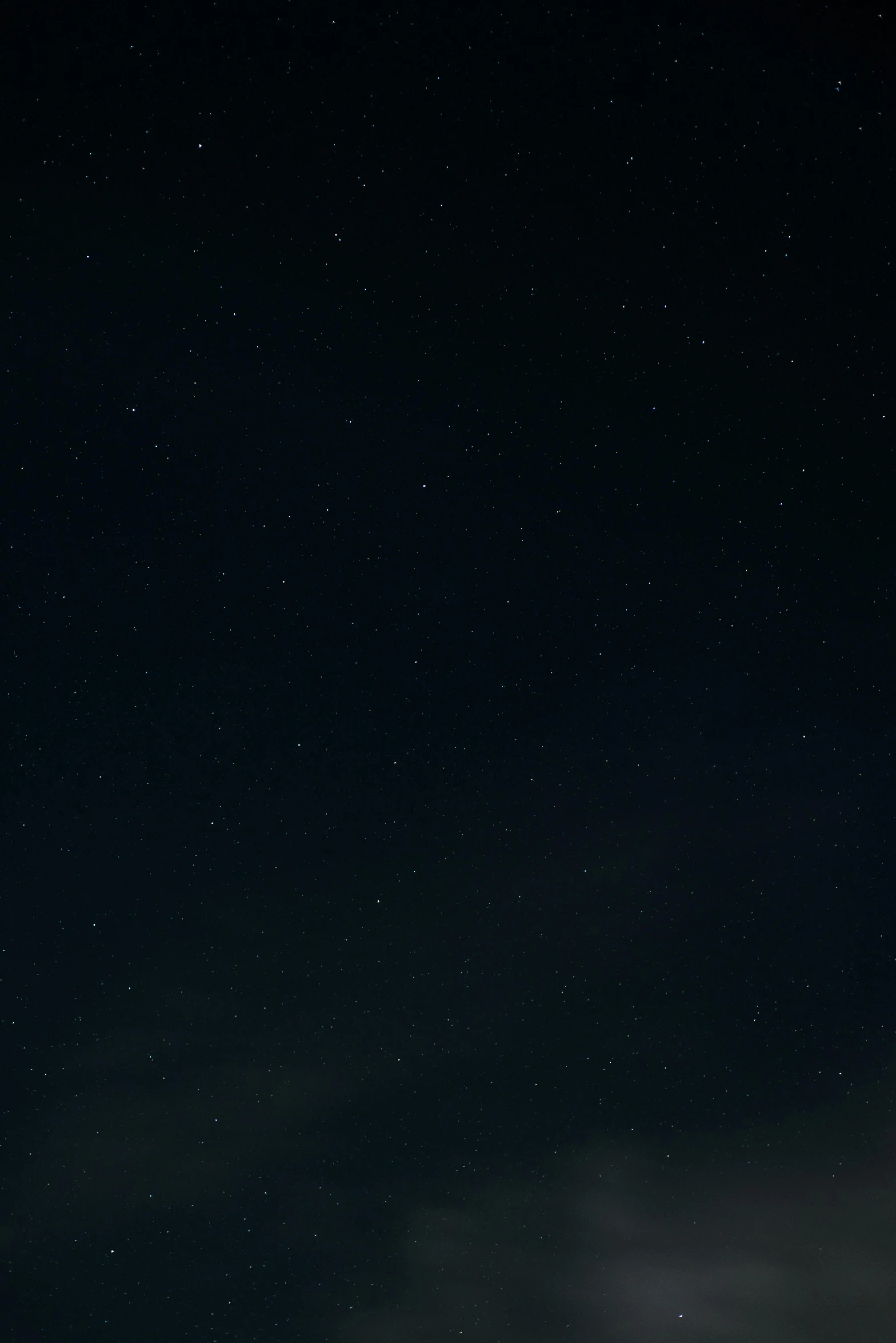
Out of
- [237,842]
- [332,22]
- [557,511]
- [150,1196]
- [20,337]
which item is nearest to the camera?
[332,22]

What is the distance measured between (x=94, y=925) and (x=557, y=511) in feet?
14.5

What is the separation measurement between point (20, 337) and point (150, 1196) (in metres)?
7.07

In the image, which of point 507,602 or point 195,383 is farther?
point 507,602

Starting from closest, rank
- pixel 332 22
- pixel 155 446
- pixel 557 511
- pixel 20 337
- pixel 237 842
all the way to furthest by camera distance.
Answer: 1. pixel 332 22
2. pixel 20 337
3. pixel 155 446
4. pixel 557 511
5. pixel 237 842

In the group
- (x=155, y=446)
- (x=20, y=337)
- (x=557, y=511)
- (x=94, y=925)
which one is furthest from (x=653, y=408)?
(x=94, y=925)

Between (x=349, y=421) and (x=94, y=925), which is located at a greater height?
(x=349, y=421)

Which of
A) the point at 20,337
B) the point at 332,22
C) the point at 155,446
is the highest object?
the point at 332,22

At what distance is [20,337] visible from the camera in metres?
4.50

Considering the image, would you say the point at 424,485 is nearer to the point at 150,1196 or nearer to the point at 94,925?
the point at 94,925

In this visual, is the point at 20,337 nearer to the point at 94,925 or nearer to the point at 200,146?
the point at 200,146

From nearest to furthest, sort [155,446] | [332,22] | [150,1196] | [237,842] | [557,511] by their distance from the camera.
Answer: [332,22] → [155,446] → [557,511] → [237,842] → [150,1196]

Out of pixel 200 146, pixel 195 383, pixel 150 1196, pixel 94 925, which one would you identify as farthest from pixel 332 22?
pixel 150 1196

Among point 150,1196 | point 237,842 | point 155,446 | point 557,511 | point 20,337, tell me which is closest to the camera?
point 20,337

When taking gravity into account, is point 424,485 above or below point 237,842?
above
